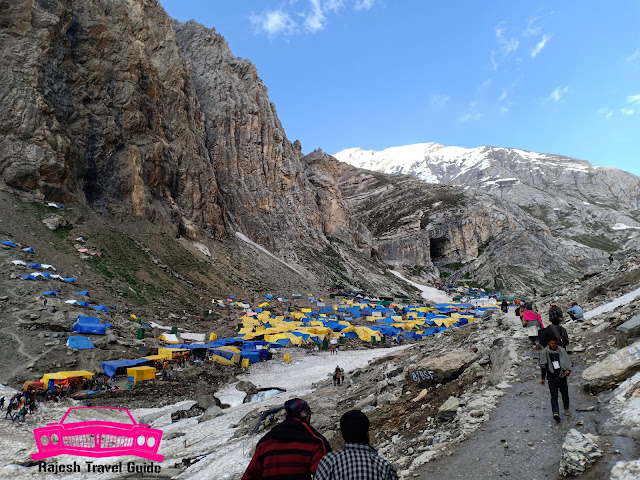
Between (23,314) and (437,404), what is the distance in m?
28.3

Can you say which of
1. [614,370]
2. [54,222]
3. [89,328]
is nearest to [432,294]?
[54,222]

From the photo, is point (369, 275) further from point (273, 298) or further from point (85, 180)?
point (85, 180)

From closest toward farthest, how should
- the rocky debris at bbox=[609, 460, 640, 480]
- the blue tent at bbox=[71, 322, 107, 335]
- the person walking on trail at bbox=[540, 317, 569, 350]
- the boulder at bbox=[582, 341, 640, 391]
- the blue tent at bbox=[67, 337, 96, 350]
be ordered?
the rocky debris at bbox=[609, 460, 640, 480], the boulder at bbox=[582, 341, 640, 391], the person walking on trail at bbox=[540, 317, 569, 350], the blue tent at bbox=[67, 337, 96, 350], the blue tent at bbox=[71, 322, 107, 335]

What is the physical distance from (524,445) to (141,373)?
22.0m

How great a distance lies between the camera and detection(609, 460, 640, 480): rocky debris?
158 inches

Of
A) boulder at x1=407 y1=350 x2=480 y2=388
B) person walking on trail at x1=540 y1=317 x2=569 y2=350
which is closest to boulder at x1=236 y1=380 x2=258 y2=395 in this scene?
boulder at x1=407 y1=350 x2=480 y2=388

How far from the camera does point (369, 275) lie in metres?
93.9

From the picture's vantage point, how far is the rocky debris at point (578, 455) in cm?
452

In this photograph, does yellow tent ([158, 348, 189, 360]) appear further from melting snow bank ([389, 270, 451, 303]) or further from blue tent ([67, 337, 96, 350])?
melting snow bank ([389, 270, 451, 303])

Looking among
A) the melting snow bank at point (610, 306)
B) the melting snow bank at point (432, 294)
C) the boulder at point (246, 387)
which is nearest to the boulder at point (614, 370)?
the melting snow bank at point (610, 306)

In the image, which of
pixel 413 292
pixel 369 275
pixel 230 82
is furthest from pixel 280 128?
pixel 413 292

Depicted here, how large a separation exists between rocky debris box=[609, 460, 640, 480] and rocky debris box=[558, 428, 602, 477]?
321 millimetres

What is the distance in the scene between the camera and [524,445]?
223 inches

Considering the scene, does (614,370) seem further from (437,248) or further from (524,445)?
(437,248)
